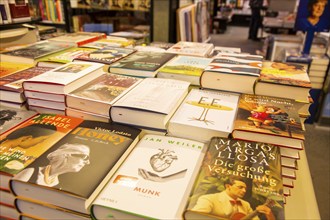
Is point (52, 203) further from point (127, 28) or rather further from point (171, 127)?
point (127, 28)

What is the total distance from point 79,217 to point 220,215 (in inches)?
14.1

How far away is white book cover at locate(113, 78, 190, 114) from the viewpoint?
0.90 metres

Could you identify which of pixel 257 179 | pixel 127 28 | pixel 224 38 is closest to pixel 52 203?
pixel 257 179

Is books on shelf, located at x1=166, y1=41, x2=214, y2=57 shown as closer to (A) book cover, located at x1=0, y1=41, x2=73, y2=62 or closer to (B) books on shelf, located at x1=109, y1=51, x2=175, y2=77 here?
(B) books on shelf, located at x1=109, y1=51, x2=175, y2=77

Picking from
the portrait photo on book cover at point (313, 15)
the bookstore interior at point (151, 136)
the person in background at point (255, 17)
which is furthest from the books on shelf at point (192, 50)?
the person in background at point (255, 17)

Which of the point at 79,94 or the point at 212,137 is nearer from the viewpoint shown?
the point at 212,137

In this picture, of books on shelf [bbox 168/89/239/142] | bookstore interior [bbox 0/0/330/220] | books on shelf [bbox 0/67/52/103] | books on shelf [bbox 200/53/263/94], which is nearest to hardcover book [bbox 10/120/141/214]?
bookstore interior [bbox 0/0/330/220]

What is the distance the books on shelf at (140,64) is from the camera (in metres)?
1.21

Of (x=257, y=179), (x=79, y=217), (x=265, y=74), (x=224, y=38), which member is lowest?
(x=224, y=38)

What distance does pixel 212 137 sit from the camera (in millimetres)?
857

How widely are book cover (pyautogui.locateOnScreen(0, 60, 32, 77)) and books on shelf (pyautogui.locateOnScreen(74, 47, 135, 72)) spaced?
249mm

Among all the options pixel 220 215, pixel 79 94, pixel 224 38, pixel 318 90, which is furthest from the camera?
pixel 224 38

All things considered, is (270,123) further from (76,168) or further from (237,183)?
(76,168)

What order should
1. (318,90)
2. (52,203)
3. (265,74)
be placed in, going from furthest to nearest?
(318,90) < (265,74) < (52,203)
